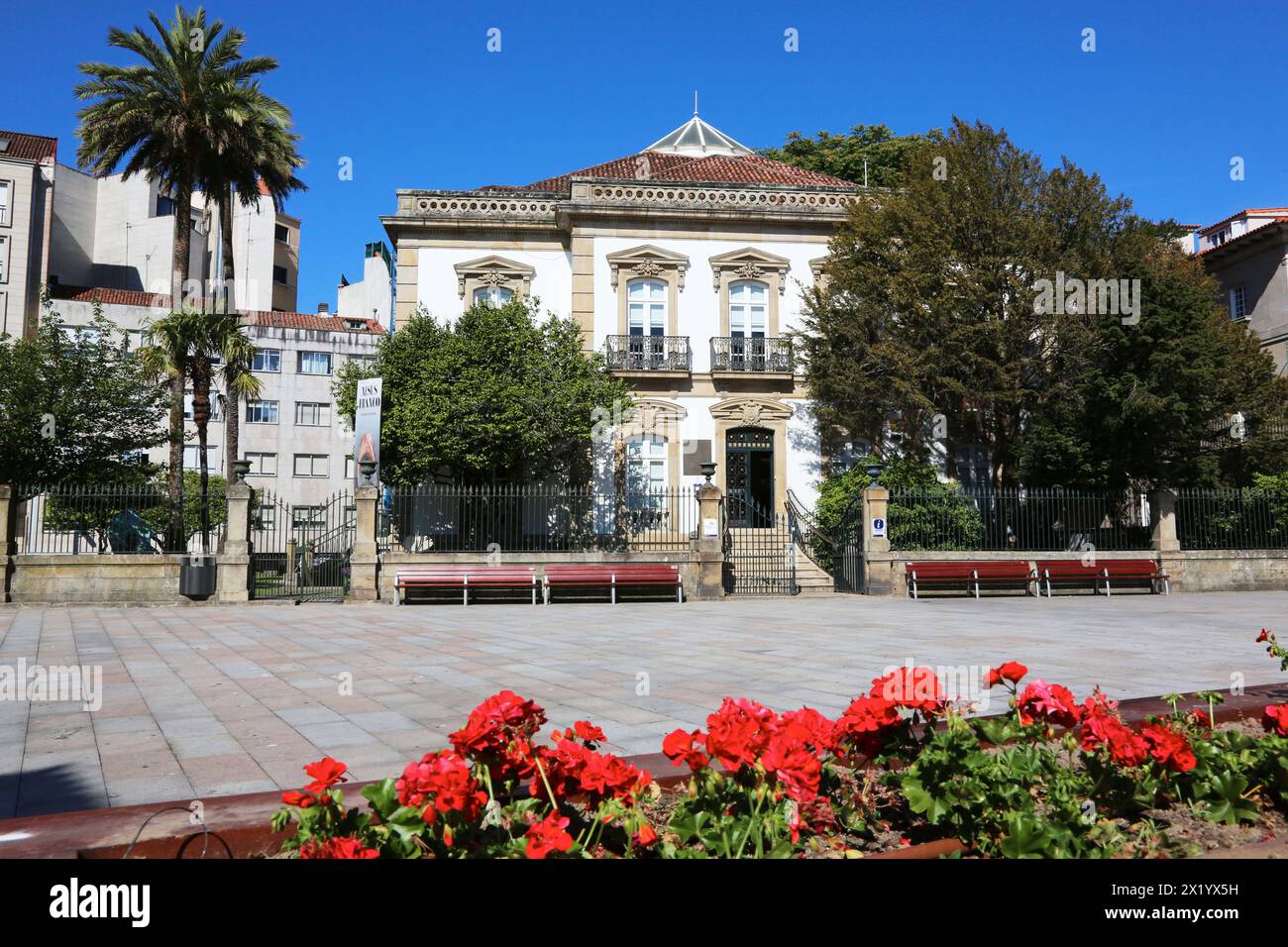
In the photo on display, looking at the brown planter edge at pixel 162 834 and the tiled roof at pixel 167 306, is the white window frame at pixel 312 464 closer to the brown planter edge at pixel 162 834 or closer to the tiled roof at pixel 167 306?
the tiled roof at pixel 167 306

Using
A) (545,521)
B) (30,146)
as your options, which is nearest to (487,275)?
(545,521)

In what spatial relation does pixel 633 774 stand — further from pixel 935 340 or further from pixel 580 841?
pixel 935 340

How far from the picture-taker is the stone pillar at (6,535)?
51.8 ft

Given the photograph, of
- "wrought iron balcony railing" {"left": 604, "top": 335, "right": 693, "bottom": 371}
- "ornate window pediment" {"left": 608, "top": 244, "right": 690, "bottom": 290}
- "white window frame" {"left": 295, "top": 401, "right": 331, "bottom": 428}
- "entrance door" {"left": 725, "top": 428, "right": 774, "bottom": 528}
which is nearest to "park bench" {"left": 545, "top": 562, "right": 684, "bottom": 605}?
"entrance door" {"left": 725, "top": 428, "right": 774, "bottom": 528}

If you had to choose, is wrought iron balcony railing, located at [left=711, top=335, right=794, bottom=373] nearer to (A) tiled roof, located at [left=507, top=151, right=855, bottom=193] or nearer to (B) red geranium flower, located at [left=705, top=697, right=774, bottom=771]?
(A) tiled roof, located at [left=507, top=151, right=855, bottom=193]

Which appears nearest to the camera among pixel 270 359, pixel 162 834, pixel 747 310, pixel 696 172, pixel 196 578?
pixel 162 834

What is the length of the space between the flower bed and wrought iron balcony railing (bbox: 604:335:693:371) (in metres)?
21.5

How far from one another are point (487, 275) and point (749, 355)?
8.14m

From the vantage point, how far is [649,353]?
82.1ft

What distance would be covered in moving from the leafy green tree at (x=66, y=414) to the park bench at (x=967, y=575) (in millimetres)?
19839

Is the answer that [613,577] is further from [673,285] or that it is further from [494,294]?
[494,294]

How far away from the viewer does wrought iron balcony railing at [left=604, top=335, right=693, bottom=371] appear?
2475 centimetres

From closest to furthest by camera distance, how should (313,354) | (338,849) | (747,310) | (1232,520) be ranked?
1. (338,849)
2. (1232,520)
3. (747,310)
4. (313,354)
